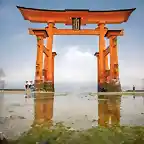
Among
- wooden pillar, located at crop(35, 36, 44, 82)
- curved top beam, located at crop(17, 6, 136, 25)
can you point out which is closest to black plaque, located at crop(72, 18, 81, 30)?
curved top beam, located at crop(17, 6, 136, 25)

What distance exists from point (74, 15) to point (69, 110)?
2.73 ft

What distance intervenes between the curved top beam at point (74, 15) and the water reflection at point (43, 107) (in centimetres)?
66

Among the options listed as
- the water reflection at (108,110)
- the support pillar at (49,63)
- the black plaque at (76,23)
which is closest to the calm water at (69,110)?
the water reflection at (108,110)

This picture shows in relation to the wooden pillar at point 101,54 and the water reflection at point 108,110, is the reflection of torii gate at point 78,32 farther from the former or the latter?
the water reflection at point 108,110

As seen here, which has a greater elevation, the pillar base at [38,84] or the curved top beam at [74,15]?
the curved top beam at [74,15]

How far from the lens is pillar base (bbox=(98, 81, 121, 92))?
1945mm

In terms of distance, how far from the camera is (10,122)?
1737mm

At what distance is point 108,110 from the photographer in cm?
182

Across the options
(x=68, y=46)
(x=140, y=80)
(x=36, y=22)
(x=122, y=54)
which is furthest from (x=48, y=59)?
(x=140, y=80)

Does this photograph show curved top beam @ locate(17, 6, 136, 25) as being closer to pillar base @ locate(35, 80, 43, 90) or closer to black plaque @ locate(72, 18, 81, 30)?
black plaque @ locate(72, 18, 81, 30)

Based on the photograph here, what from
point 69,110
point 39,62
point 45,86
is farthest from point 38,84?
point 69,110

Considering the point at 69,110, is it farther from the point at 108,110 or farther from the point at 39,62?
the point at 39,62

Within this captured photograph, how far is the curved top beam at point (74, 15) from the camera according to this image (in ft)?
6.40

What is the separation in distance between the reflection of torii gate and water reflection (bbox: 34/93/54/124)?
13cm
